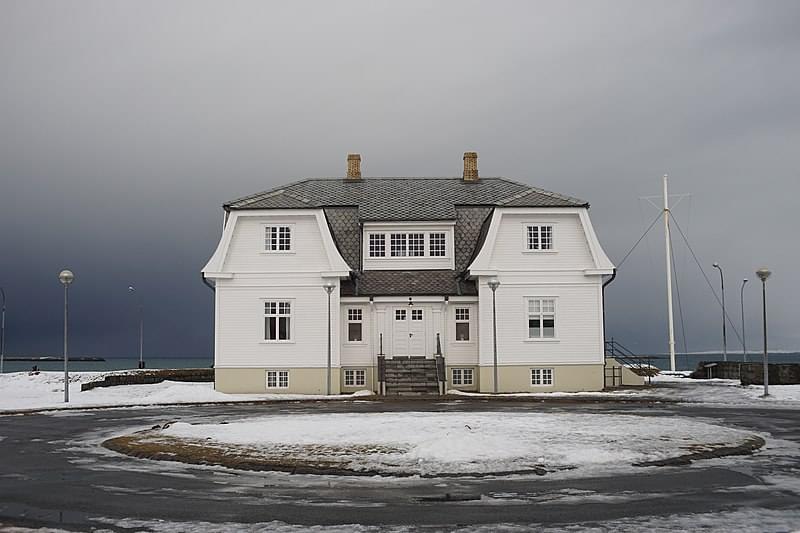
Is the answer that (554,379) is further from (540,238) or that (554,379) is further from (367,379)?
(367,379)

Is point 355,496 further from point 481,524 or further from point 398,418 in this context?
point 398,418

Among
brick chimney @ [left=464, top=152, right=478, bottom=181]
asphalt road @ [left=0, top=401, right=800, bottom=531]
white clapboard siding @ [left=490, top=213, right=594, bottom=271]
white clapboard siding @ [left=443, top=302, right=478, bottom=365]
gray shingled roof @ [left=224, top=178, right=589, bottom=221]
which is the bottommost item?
asphalt road @ [left=0, top=401, right=800, bottom=531]

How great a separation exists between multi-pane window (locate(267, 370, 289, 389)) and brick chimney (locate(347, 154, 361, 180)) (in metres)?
13.4

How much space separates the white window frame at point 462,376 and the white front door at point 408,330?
174 cm

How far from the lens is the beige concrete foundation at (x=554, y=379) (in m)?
39.3

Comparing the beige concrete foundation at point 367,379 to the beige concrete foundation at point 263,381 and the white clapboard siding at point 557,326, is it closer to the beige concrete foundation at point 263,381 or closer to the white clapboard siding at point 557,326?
the beige concrete foundation at point 263,381

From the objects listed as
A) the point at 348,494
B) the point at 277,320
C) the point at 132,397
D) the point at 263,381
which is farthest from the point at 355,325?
the point at 348,494

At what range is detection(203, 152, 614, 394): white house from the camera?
129ft

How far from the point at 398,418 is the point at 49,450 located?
8.14 m

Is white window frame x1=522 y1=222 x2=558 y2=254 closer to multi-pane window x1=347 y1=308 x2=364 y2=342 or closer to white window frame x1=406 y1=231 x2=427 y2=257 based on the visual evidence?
white window frame x1=406 y1=231 x2=427 y2=257

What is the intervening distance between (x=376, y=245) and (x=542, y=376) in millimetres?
9996

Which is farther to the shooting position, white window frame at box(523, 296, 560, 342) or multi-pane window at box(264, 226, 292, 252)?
multi-pane window at box(264, 226, 292, 252)

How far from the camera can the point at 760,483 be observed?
13242mm

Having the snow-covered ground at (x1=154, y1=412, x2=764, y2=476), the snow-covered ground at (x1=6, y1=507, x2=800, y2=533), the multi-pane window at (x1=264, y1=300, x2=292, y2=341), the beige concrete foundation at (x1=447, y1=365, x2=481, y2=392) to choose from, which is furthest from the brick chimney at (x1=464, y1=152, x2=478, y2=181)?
the snow-covered ground at (x1=6, y1=507, x2=800, y2=533)
